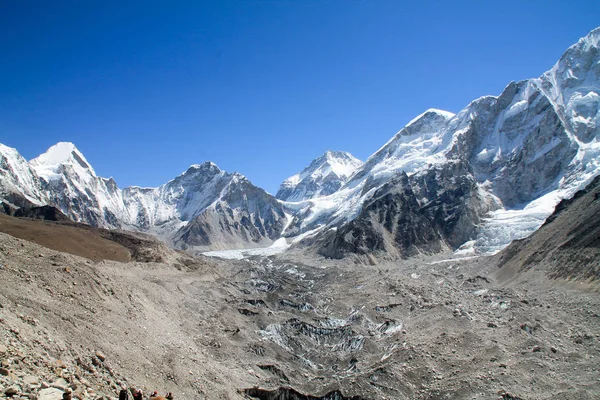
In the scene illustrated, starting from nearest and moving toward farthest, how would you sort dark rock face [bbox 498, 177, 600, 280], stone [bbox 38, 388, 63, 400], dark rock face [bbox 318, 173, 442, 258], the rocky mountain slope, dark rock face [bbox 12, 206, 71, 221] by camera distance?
stone [bbox 38, 388, 63, 400], the rocky mountain slope, dark rock face [bbox 498, 177, 600, 280], dark rock face [bbox 12, 206, 71, 221], dark rock face [bbox 318, 173, 442, 258]

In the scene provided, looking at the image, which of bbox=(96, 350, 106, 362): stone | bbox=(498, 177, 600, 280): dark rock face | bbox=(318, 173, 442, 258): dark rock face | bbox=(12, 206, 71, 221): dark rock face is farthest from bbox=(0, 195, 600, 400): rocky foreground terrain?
bbox=(318, 173, 442, 258): dark rock face

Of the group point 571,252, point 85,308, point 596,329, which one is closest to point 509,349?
point 596,329

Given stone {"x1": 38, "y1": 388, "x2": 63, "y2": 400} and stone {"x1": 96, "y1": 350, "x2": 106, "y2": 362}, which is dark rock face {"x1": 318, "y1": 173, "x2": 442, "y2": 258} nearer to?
stone {"x1": 96, "y1": 350, "x2": 106, "y2": 362}

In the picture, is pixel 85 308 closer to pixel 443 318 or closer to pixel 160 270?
pixel 443 318

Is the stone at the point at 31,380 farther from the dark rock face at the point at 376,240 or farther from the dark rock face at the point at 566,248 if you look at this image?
the dark rock face at the point at 376,240

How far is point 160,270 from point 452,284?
60.7 metres

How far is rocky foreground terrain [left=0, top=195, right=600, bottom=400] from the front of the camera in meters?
25.7

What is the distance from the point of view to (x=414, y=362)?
42156mm

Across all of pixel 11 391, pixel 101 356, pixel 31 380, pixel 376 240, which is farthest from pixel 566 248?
pixel 376 240

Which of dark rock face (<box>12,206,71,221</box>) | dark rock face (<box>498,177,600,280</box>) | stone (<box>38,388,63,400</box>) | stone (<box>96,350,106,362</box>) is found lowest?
dark rock face (<box>498,177,600,280</box>)

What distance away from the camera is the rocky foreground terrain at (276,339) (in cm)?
2572

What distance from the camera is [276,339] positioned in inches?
2183

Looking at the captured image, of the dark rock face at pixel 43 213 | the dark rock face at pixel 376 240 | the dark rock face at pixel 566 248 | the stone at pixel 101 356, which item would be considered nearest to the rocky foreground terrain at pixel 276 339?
the stone at pixel 101 356

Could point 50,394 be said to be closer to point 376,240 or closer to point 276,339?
point 276,339
